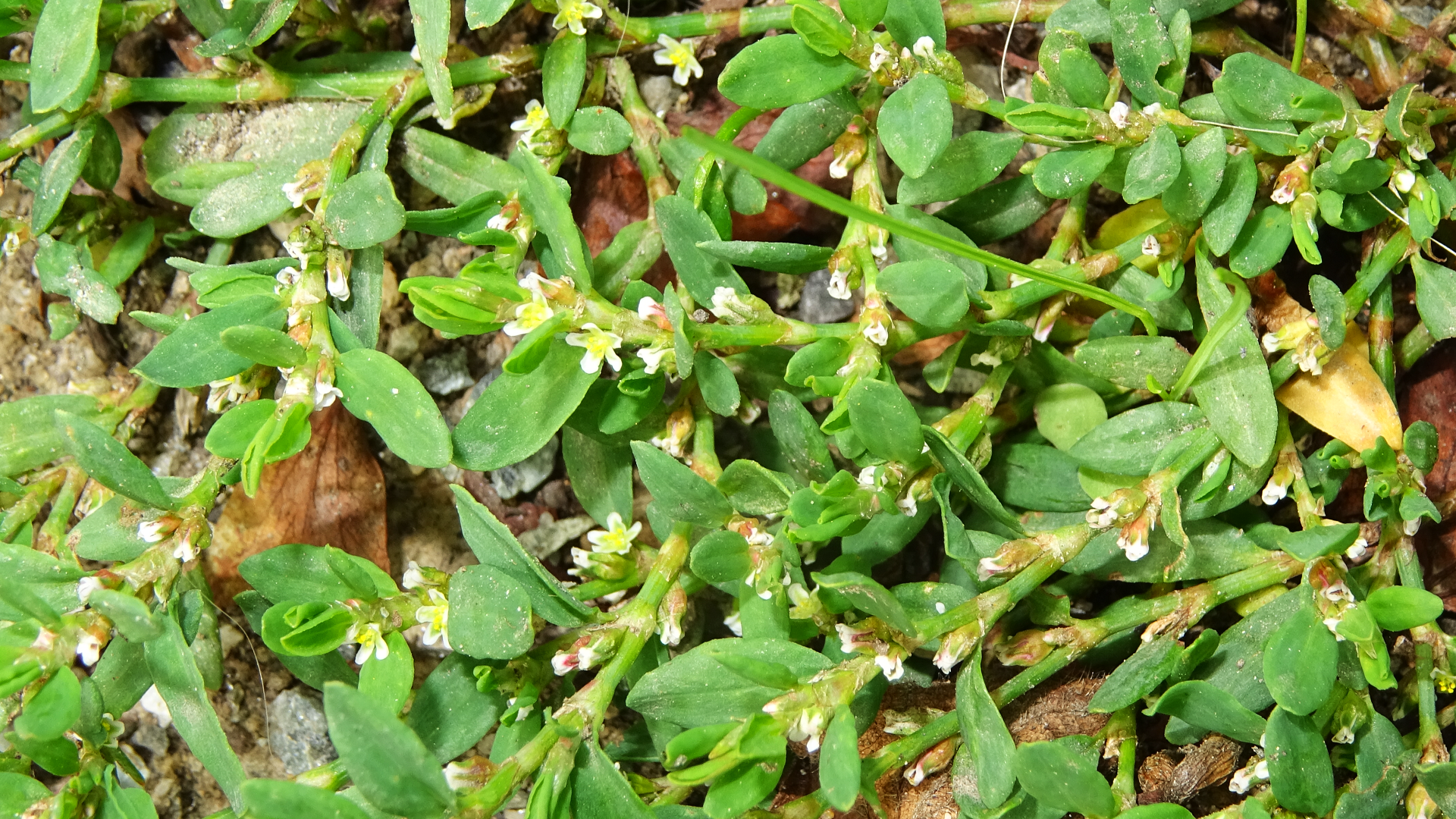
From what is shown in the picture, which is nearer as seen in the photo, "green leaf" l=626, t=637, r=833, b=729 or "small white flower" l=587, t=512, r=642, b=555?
"green leaf" l=626, t=637, r=833, b=729

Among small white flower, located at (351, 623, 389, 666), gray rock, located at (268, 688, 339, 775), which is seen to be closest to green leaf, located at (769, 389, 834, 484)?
small white flower, located at (351, 623, 389, 666)

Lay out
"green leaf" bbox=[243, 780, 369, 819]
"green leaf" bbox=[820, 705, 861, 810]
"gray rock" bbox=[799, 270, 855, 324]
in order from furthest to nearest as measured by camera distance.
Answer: "gray rock" bbox=[799, 270, 855, 324] < "green leaf" bbox=[820, 705, 861, 810] < "green leaf" bbox=[243, 780, 369, 819]

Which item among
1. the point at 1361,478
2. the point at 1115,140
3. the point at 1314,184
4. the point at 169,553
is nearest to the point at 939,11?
the point at 1115,140

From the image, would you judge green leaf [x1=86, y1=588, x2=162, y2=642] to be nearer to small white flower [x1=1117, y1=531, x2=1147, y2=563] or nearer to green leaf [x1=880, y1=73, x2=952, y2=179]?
green leaf [x1=880, y1=73, x2=952, y2=179]

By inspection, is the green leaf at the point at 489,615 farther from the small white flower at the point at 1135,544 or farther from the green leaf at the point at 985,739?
the small white flower at the point at 1135,544

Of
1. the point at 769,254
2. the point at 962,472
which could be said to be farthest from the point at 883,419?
the point at 769,254

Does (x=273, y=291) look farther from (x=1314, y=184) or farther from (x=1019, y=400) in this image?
(x=1314, y=184)
